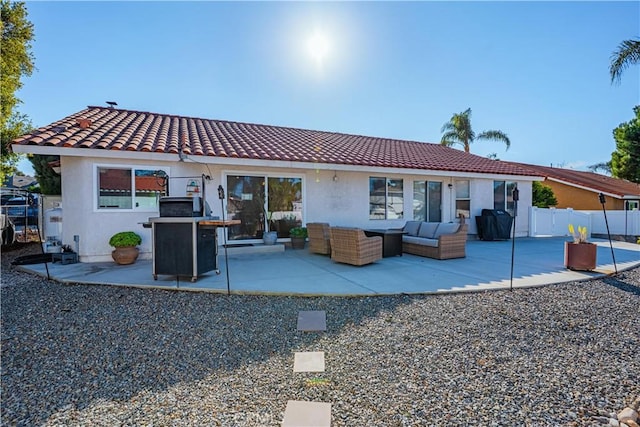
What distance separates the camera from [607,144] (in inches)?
807

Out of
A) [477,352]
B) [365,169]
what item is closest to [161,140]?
[365,169]

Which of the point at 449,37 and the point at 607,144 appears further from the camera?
the point at 607,144

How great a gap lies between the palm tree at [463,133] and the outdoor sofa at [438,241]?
58.8 ft

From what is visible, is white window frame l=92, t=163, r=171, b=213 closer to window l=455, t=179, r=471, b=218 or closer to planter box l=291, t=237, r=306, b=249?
planter box l=291, t=237, r=306, b=249

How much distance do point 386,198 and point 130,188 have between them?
8641 mm

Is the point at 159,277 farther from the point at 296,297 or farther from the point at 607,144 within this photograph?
the point at 607,144

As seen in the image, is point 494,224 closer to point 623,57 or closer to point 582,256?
point 582,256

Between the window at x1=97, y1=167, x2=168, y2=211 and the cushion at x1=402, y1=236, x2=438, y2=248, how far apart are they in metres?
7.37

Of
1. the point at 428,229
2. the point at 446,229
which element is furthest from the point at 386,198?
the point at 446,229

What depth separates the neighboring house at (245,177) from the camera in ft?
27.4

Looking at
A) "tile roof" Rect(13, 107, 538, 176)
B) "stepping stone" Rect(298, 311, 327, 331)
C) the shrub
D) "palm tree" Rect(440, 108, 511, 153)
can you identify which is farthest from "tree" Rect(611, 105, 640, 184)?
the shrub

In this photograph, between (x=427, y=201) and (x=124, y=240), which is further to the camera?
(x=427, y=201)

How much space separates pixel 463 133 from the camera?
25344 millimetres

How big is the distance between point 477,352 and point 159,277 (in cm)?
601
